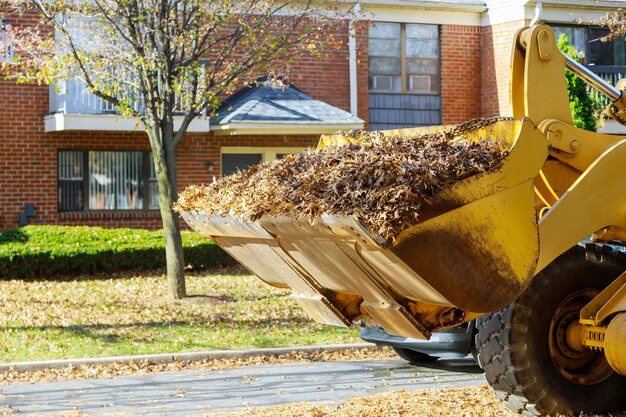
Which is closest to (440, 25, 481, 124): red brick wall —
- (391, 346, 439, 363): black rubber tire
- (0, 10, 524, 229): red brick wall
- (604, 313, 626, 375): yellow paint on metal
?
(0, 10, 524, 229): red brick wall

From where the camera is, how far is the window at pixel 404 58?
25.4 m

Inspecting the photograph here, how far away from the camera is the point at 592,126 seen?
75.0 ft

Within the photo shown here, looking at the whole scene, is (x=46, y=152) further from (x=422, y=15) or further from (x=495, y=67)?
(x=495, y=67)

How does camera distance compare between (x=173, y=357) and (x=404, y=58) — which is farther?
(x=404, y=58)

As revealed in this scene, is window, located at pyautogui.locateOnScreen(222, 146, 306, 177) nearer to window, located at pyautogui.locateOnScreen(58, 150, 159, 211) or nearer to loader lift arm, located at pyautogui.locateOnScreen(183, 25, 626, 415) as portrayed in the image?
window, located at pyautogui.locateOnScreen(58, 150, 159, 211)

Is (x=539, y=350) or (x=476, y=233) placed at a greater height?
(x=476, y=233)

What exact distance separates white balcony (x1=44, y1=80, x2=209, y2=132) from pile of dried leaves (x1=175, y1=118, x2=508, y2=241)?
14923 millimetres

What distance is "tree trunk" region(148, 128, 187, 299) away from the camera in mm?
15781

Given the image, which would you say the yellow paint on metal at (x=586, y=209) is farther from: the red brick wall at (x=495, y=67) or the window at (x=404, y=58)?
the window at (x=404, y=58)

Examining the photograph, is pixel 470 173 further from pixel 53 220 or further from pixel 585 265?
pixel 53 220

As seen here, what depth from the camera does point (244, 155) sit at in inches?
939

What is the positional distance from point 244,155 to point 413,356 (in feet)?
42.4

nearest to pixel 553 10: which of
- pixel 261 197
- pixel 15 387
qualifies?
pixel 15 387

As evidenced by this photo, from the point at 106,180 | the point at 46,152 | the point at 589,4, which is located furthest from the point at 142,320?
the point at 589,4
